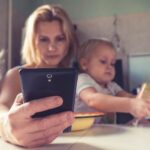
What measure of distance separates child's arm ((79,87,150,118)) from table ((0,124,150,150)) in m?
0.14

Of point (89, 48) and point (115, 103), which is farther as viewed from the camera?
point (89, 48)

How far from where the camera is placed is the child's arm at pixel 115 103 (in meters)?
0.83

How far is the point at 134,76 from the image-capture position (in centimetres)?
242

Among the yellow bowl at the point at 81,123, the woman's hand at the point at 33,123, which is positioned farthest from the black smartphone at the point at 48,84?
the yellow bowl at the point at 81,123

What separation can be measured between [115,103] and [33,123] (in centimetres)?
44

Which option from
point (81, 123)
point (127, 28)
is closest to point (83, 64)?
point (81, 123)

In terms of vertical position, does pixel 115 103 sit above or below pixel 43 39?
below

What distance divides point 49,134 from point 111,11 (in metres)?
2.12

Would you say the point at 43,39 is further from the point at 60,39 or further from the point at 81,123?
the point at 81,123

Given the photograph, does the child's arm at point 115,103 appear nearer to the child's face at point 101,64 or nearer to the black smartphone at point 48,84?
the child's face at point 101,64

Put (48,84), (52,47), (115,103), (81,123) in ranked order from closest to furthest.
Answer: (48,84)
(81,123)
(115,103)
(52,47)

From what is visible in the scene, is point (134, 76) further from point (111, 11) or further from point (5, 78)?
point (5, 78)

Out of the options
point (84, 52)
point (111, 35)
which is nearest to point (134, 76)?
point (111, 35)

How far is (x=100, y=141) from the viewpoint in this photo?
589 mm
